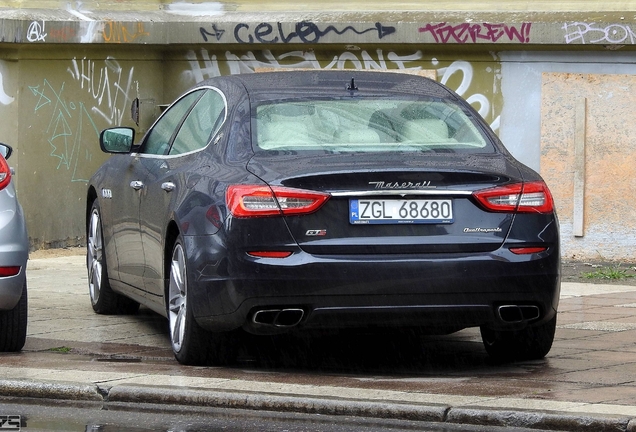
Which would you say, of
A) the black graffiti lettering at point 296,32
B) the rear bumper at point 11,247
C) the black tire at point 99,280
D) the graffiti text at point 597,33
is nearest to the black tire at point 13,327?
the rear bumper at point 11,247

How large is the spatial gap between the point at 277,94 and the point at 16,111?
22.6 feet

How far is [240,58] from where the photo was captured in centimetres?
1517

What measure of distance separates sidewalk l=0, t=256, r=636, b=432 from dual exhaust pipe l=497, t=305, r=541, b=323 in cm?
30

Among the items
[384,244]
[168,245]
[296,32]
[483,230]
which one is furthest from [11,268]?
[296,32]

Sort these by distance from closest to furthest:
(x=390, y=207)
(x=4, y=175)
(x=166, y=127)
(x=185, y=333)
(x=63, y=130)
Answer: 1. (x=390, y=207)
2. (x=185, y=333)
3. (x=4, y=175)
4. (x=166, y=127)
5. (x=63, y=130)

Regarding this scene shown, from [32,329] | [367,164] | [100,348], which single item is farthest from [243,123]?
[32,329]

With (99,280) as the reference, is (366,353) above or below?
above

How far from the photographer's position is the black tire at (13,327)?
7.63 meters

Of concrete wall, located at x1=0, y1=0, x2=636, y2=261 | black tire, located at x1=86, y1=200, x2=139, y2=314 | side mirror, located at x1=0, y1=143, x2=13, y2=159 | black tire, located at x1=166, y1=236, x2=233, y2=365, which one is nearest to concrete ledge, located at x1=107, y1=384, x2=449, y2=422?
black tire, located at x1=166, y1=236, x2=233, y2=365

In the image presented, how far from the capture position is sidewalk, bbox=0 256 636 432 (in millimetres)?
5852

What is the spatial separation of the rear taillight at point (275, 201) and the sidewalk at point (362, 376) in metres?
0.83

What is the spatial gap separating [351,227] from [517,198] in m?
0.87

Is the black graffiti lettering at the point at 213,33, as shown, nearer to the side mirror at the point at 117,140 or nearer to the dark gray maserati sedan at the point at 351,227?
the side mirror at the point at 117,140

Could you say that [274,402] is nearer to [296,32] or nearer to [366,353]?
[366,353]
